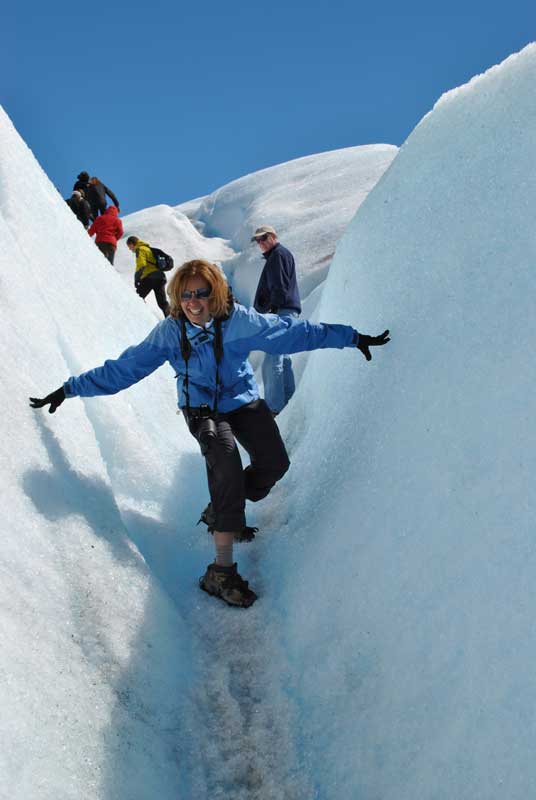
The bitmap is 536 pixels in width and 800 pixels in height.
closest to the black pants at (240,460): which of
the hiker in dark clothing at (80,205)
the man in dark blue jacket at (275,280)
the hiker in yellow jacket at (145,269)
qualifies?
the man in dark blue jacket at (275,280)

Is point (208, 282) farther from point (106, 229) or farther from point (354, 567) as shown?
point (106, 229)

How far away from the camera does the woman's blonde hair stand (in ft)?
9.81

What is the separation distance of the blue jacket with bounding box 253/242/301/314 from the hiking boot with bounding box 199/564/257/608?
319cm

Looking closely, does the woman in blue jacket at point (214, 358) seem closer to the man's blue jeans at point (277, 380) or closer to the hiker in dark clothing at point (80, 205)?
the man's blue jeans at point (277, 380)

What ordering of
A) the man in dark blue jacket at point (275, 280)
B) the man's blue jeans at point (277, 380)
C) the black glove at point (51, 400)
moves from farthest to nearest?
the man's blue jeans at point (277, 380) < the man in dark blue jacket at point (275, 280) < the black glove at point (51, 400)

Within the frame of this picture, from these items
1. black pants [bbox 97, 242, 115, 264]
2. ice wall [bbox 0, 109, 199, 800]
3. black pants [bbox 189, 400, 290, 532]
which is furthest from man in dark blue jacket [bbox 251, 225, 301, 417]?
black pants [bbox 97, 242, 115, 264]

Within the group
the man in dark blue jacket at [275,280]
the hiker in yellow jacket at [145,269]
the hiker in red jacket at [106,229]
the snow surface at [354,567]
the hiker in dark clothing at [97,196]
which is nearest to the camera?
the snow surface at [354,567]

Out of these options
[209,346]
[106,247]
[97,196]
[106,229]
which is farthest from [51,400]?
[97,196]

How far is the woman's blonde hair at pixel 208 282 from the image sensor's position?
2990mm

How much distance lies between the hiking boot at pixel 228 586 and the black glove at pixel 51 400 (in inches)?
44.8

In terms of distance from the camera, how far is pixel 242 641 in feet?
9.22

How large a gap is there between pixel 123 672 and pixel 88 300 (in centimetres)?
363

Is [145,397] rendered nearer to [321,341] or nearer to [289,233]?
[321,341]

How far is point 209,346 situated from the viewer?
122 inches
